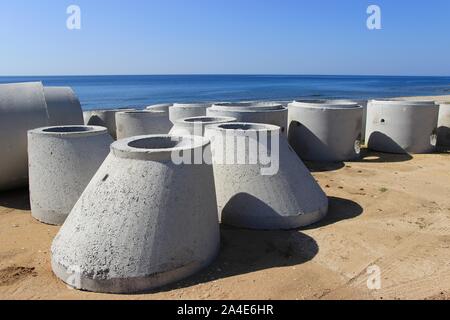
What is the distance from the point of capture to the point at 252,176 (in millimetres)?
5117

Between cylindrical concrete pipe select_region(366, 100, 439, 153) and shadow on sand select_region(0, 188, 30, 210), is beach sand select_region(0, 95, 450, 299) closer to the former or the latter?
shadow on sand select_region(0, 188, 30, 210)

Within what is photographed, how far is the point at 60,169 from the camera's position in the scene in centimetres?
548

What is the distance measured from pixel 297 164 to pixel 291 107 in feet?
15.3

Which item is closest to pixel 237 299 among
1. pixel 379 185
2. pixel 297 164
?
pixel 297 164

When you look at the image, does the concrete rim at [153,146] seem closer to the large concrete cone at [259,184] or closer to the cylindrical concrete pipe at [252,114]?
the large concrete cone at [259,184]

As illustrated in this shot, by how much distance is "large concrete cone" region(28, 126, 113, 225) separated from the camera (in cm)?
549

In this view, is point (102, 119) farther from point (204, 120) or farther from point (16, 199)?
point (204, 120)

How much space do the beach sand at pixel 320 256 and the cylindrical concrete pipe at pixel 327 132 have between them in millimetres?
2691

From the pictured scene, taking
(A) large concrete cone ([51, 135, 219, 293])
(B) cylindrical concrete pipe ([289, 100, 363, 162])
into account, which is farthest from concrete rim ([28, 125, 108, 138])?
(B) cylindrical concrete pipe ([289, 100, 363, 162])

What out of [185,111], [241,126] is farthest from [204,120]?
[185,111]

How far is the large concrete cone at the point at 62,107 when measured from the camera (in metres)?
7.12

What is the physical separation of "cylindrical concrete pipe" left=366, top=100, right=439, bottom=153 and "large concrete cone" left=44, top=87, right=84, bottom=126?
Result: 7.39 meters

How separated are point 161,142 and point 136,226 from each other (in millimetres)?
1302

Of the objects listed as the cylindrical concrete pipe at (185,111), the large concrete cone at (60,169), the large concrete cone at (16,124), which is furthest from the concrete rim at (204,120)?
the cylindrical concrete pipe at (185,111)
